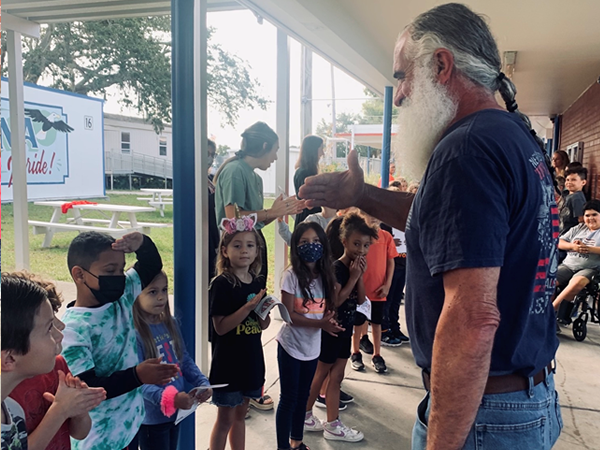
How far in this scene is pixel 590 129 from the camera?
340 inches

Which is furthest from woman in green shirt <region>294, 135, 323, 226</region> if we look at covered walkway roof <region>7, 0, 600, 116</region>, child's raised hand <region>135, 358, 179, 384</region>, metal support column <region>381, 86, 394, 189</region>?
metal support column <region>381, 86, 394, 189</region>

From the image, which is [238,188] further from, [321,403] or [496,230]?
[496,230]

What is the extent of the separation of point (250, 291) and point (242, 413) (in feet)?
2.08

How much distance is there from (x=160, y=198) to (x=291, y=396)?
49.7 inches

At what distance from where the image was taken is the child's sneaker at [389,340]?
15.5 feet

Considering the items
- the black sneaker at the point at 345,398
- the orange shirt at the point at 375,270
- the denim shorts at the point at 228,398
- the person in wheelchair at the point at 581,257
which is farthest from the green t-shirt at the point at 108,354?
the person in wheelchair at the point at 581,257

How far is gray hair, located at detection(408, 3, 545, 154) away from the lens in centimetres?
133

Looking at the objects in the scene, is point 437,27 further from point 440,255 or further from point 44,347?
point 44,347

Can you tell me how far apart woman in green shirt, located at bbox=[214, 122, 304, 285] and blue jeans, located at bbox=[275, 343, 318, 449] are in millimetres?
612

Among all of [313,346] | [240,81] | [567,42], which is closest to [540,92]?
[567,42]

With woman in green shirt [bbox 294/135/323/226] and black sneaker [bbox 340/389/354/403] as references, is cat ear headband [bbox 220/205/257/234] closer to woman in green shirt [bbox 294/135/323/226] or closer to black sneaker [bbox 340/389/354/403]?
black sneaker [bbox 340/389/354/403]

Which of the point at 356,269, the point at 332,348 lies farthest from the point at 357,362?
the point at 356,269

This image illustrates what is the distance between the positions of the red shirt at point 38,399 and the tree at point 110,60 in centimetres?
112

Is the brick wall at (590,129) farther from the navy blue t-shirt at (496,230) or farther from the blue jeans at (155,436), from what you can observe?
the blue jeans at (155,436)
